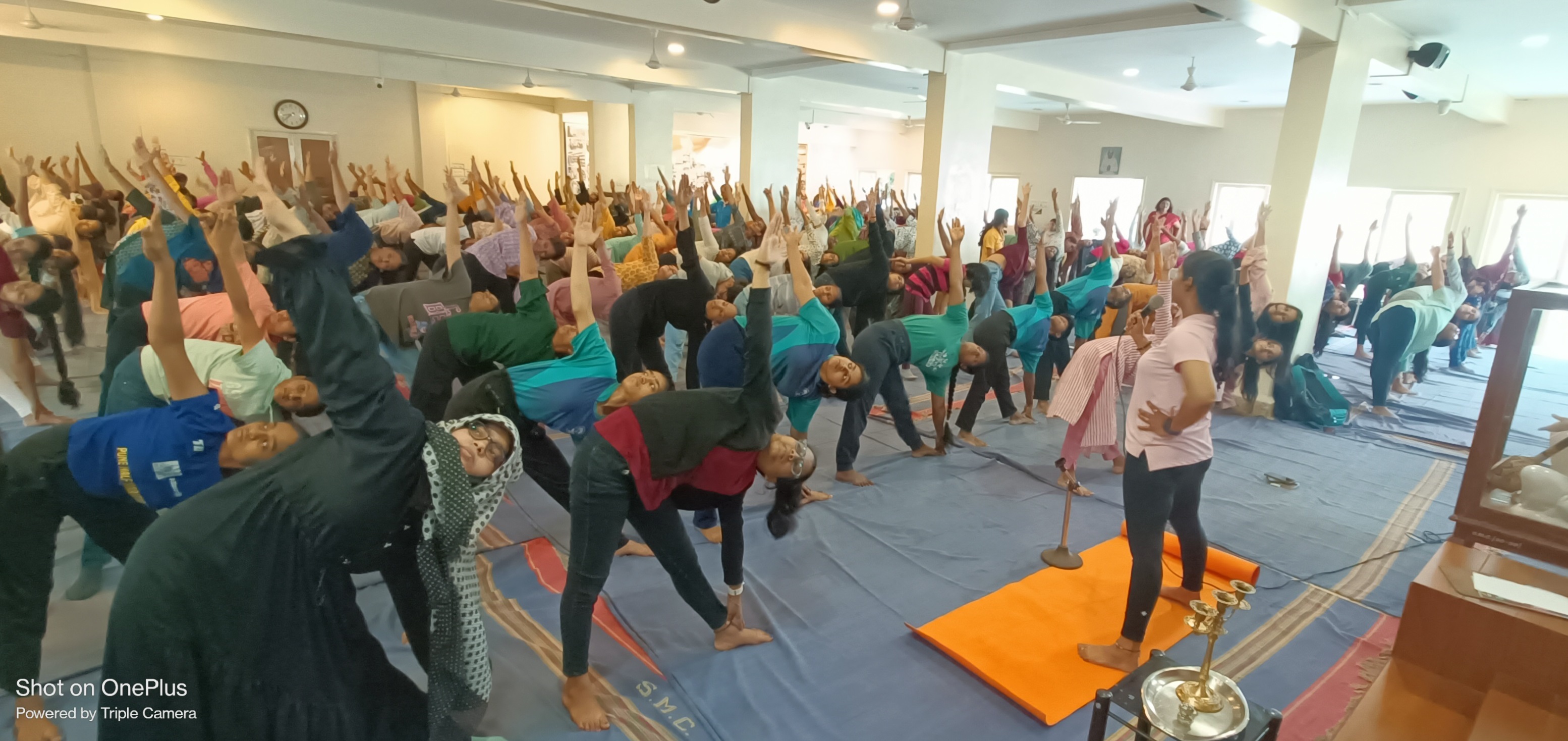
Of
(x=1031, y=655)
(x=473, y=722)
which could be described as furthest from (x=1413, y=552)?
(x=473, y=722)

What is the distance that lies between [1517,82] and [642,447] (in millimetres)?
11660

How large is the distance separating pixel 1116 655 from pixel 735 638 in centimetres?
150

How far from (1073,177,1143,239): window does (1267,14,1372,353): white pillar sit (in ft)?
26.9

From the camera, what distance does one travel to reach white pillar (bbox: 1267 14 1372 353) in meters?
5.76

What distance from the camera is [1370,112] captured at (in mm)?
11180

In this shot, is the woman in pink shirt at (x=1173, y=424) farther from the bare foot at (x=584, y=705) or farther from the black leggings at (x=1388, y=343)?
the black leggings at (x=1388, y=343)

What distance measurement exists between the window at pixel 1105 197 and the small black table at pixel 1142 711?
13.8 metres

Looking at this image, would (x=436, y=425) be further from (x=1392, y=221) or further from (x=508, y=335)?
(x=1392, y=221)

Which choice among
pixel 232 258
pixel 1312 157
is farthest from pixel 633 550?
pixel 1312 157

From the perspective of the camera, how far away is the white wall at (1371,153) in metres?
9.65

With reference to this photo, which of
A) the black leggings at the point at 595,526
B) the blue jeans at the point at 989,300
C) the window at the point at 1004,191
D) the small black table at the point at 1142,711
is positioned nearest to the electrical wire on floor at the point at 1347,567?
the small black table at the point at 1142,711

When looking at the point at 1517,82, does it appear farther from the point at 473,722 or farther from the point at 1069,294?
the point at 473,722

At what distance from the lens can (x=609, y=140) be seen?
13.1m

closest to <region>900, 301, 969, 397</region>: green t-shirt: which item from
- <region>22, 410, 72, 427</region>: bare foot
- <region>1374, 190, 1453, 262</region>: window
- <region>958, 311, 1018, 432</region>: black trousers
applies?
<region>958, 311, 1018, 432</region>: black trousers
